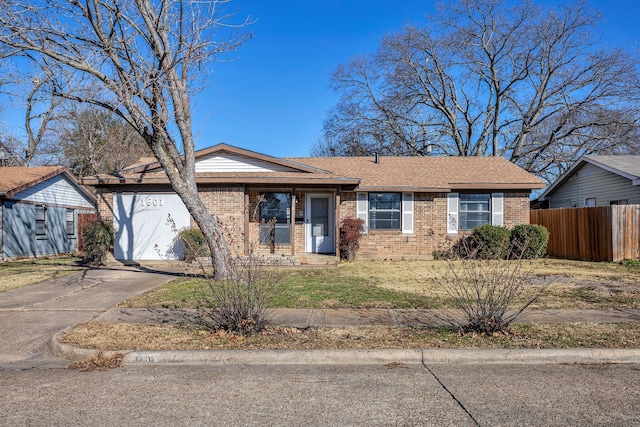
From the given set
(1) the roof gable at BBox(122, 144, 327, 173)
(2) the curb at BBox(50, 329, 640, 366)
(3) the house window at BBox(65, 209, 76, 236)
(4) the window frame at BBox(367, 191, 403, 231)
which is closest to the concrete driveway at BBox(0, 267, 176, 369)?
(2) the curb at BBox(50, 329, 640, 366)

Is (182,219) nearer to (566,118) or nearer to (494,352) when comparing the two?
(494,352)

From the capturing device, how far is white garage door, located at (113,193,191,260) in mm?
15945

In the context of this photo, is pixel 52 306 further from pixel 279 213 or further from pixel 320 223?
pixel 320 223

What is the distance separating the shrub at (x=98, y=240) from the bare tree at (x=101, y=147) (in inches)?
824

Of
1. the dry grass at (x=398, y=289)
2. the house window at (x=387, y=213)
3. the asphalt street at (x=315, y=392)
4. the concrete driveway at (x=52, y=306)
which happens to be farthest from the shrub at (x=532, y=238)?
the asphalt street at (x=315, y=392)

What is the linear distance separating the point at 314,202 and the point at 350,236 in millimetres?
1991

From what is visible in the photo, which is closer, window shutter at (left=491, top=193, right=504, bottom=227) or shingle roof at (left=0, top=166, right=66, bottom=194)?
window shutter at (left=491, top=193, right=504, bottom=227)

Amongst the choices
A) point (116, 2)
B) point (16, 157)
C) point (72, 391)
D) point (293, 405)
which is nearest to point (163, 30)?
point (116, 2)

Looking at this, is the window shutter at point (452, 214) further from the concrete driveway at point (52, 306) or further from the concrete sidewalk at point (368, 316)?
the concrete driveway at point (52, 306)

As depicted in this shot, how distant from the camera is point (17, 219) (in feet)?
63.4

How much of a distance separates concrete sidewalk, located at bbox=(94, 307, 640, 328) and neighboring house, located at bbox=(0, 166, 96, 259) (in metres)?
13.6

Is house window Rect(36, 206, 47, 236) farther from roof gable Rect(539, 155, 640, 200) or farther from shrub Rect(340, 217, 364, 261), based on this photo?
roof gable Rect(539, 155, 640, 200)

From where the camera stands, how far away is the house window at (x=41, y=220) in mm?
20797

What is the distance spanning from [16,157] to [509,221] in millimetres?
32070
